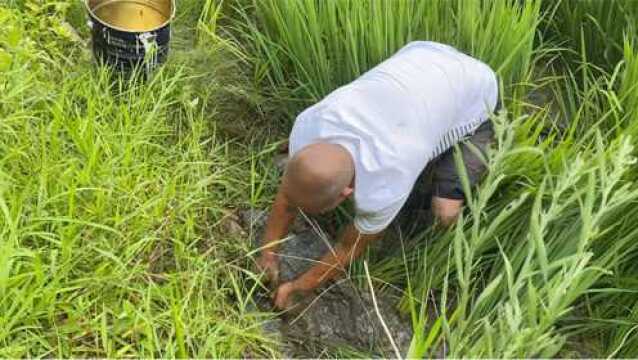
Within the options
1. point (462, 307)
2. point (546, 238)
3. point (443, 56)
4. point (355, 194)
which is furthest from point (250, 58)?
point (462, 307)

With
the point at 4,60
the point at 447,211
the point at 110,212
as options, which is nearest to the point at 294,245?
the point at 447,211

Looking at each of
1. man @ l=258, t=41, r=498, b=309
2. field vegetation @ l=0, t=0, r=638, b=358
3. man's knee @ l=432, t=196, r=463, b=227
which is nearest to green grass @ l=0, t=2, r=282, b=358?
field vegetation @ l=0, t=0, r=638, b=358

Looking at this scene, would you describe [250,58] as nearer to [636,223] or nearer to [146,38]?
[146,38]

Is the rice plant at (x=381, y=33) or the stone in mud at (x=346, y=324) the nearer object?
the stone in mud at (x=346, y=324)

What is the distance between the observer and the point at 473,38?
2.40 metres

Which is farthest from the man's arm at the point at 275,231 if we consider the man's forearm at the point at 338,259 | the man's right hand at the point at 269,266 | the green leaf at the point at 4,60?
the green leaf at the point at 4,60

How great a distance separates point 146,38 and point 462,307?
54.5 inches

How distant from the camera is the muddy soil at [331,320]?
2.10 metres

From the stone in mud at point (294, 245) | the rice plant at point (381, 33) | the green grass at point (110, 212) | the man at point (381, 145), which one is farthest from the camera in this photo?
the rice plant at point (381, 33)

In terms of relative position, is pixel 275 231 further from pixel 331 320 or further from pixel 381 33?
pixel 381 33

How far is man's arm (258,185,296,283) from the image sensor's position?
2.07 metres

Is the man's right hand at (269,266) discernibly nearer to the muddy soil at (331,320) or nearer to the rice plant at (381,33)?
the muddy soil at (331,320)

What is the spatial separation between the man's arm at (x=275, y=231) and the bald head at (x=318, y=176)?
0.58 feet

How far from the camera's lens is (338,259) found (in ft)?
6.81
